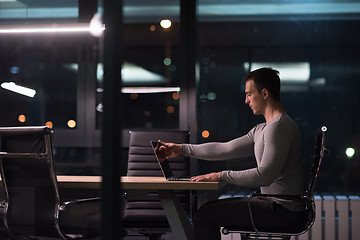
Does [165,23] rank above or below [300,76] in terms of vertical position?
above

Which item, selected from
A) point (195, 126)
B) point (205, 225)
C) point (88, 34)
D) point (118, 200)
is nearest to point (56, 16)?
point (88, 34)

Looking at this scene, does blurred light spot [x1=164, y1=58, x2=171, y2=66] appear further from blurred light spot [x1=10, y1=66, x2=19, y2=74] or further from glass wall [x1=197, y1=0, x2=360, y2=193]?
blurred light spot [x1=10, y1=66, x2=19, y2=74]

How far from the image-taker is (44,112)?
5.35 meters

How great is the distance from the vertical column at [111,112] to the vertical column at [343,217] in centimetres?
393

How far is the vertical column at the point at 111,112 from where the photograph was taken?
0.75 m

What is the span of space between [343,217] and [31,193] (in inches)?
105

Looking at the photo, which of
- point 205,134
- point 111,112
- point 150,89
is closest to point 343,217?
point 205,134

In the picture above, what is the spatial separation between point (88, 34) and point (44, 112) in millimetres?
931

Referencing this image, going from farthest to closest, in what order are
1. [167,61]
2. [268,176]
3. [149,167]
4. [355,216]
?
[167,61], [355,216], [149,167], [268,176]

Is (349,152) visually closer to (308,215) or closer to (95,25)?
(308,215)

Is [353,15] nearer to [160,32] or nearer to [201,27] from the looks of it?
[201,27]

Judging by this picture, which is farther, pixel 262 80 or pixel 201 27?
pixel 201 27

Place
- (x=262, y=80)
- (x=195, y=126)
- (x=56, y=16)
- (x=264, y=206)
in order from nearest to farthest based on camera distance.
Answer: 1. (x=264, y=206)
2. (x=262, y=80)
3. (x=195, y=126)
4. (x=56, y=16)

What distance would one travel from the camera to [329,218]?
4.36 meters
